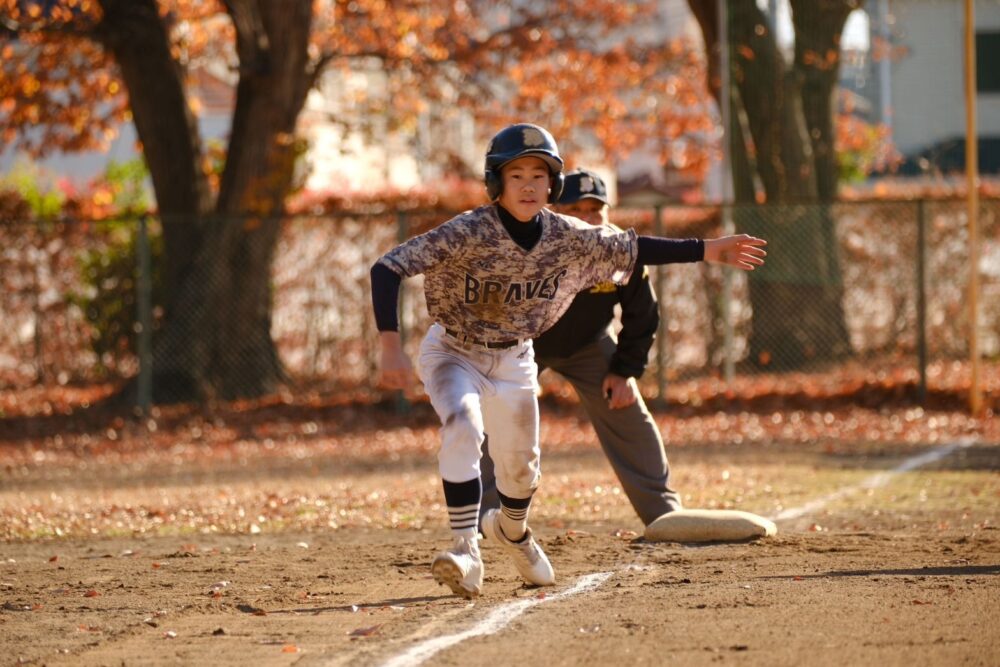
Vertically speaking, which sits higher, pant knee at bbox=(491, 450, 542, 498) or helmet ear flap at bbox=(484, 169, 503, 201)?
helmet ear flap at bbox=(484, 169, 503, 201)

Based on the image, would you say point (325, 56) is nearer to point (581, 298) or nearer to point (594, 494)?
point (594, 494)

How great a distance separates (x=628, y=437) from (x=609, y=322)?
0.65 meters

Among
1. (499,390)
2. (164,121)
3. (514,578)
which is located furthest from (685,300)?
(499,390)

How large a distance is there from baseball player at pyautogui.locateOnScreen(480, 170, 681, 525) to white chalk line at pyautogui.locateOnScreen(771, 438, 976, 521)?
1.25 metres

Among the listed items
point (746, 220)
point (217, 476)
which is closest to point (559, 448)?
point (217, 476)

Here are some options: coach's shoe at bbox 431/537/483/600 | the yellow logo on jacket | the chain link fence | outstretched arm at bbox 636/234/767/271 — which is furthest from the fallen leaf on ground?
the chain link fence

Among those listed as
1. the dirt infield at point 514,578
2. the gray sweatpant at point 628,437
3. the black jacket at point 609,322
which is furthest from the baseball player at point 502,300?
the gray sweatpant at point 628,437

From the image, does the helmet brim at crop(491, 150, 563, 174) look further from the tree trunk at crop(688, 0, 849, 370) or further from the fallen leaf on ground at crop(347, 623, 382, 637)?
the tree trunk at crop(688, 0, 849, 370)

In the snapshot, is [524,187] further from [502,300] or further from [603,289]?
[603,289]

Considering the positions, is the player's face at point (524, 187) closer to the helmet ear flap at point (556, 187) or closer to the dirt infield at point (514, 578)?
the helmet ear flap at point (556, 187)

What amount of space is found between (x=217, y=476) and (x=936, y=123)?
11.3 metres

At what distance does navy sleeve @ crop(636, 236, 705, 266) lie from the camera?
274 inches

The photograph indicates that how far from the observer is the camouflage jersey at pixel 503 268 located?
645 centimetres

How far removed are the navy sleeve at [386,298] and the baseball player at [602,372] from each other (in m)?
2.07
